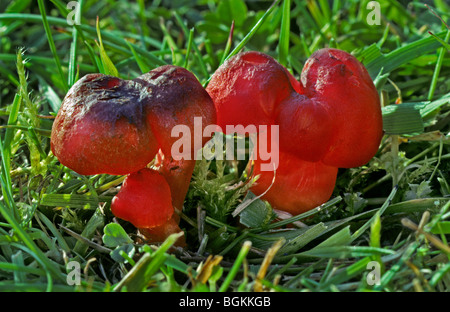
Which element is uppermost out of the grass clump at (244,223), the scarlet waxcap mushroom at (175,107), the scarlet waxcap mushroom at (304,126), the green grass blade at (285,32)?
the green grass blade at (285,32)

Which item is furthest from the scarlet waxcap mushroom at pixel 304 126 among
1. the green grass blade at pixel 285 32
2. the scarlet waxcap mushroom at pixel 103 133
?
the green grass blade at pixel 285 32

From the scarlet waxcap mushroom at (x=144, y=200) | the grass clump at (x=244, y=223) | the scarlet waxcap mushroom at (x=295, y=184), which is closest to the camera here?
the grass clump at (x=244, y=223)

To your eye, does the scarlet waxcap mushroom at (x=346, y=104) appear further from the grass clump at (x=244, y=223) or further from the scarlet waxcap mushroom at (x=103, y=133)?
the scarlet waxcap mushroom at (x=103, y=133)

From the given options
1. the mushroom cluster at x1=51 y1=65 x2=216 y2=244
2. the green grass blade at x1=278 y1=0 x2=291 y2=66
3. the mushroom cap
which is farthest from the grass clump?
the mushroom cap

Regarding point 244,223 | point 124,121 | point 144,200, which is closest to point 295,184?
point 244,223

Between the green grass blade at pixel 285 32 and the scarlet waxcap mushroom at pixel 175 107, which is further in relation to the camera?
the green grass blade at pixel 285 32

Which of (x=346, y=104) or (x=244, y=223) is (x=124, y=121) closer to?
(x=244, y=223)
